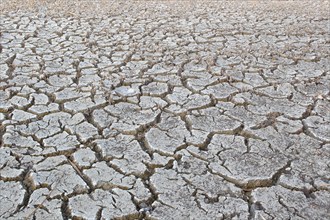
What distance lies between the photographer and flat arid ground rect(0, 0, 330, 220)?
1916 mm

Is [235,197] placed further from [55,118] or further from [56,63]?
[56,63]

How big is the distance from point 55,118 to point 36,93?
0.47 metres

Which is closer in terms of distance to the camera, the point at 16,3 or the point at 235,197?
the point at 235,197

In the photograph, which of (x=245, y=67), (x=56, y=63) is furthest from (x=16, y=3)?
(x=245, y=67)

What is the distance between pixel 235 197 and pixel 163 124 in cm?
83

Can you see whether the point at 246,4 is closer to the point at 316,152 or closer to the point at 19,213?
the point at 316,152

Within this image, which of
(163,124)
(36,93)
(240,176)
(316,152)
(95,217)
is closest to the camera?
(95,217)

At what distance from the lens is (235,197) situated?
193cm

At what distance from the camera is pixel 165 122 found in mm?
2633

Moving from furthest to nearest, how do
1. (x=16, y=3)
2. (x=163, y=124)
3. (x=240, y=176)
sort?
(x=16, y=3) → (x=163, y=124) → (x=240, y=176)

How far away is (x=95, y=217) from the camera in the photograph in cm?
181

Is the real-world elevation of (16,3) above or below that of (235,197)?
below

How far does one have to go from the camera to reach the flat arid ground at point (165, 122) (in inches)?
75.4

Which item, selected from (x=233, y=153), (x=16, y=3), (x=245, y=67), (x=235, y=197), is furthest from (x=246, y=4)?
(x=235, y=197)
